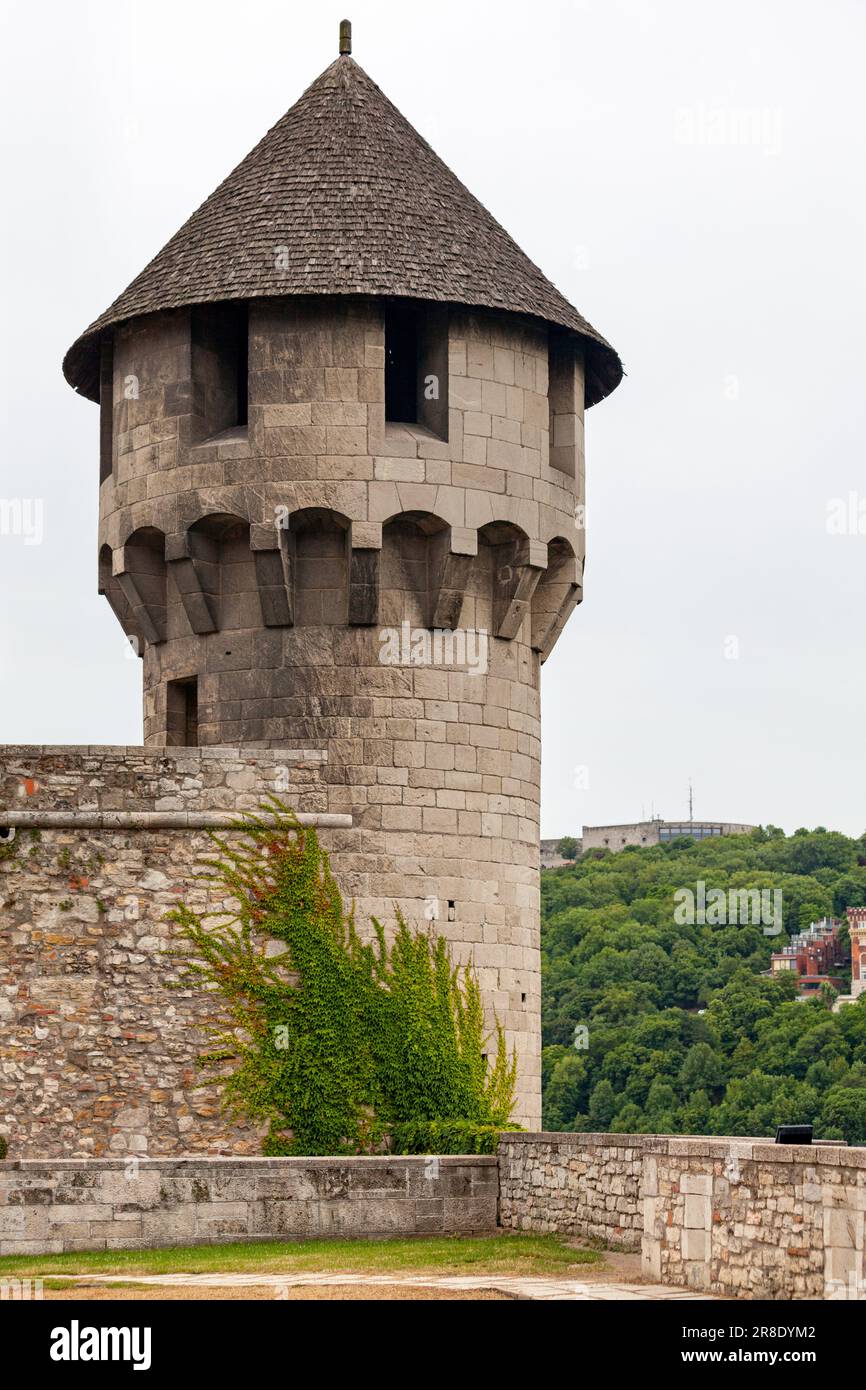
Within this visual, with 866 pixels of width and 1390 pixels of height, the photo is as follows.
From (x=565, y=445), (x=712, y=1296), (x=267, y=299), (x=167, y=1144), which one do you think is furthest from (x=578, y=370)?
(x=712, y=1296)

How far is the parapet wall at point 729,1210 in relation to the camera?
14.2 meters

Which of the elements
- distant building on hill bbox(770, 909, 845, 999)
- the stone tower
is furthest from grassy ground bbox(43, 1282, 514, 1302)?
distant building on hill bbox(770, 909, 845, 999)

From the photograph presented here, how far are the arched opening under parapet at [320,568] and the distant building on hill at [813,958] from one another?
42.0 m

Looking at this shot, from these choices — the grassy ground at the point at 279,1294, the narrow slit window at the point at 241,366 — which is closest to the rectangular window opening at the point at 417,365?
the narrow slit window at the point at 241,366

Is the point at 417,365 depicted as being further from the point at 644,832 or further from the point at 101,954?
the point at 644,832

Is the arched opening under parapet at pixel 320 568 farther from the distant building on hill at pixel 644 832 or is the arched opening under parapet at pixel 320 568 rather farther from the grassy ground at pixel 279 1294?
the distant building on hill at pixel 644 832

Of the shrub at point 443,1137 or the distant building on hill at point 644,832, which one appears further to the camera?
the distant building on hill at point 644,832

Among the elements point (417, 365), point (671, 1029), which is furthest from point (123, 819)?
point (671, 1029)

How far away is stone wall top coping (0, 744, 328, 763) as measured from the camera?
21.5 metres

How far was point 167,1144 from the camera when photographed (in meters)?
21.2

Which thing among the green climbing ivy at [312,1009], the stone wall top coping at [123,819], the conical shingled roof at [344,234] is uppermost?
the conical shingled roof at [344,234]

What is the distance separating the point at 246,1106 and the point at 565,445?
765 cm

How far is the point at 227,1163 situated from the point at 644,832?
299 feet
